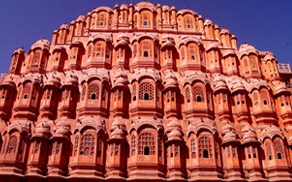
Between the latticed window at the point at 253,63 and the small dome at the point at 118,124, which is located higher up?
the latticed window at the point at 253,63

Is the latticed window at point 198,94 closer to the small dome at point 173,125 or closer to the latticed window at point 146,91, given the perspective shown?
the small dome at point 173,125

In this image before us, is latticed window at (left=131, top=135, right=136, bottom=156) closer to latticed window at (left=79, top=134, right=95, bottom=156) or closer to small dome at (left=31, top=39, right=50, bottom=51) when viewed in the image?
latticed window at (left=79, top=134, right=95, bottom=156)

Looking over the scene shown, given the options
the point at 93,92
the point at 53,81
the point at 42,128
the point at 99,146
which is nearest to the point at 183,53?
the point at 93,92

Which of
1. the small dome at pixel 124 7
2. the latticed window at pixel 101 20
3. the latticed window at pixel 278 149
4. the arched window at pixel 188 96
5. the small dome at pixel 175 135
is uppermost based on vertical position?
the small dome at pixel 124 7

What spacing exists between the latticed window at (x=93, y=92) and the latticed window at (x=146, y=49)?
5.09m

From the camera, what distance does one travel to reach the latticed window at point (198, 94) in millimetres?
22531

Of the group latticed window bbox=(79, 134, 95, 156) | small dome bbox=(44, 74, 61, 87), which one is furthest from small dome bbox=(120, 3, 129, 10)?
latticed window bbox=(79, 134, 95, 156)

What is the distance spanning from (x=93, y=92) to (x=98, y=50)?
14.4 ft

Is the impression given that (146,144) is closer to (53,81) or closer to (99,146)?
(99,146)

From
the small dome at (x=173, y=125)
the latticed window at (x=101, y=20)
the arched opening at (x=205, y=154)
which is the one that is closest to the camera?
the arched opening at (x=205, y=154)

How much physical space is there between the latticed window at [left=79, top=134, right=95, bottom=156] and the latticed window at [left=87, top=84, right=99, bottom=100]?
3349mm

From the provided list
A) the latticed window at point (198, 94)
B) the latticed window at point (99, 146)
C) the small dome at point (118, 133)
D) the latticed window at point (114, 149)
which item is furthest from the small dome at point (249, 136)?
the latticed window at point (99, 146)

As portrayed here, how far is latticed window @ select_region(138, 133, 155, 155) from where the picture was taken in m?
19.6

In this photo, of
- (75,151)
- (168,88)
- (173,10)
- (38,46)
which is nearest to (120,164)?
(75,151)
